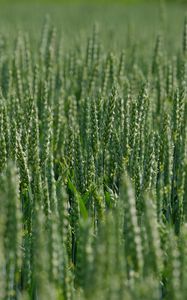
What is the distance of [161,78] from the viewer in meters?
3.10

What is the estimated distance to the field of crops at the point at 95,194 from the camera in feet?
4.06

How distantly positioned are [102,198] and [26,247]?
1.04 ft

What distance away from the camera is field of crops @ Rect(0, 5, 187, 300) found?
124cm

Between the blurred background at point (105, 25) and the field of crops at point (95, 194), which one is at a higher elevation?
the blurred background at point (105, 25)

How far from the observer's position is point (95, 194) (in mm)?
1797

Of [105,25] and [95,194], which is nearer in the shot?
[95,194]

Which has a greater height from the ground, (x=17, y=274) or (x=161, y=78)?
(x=161, y=78)

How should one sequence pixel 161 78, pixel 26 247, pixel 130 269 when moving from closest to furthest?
pixel 130 269
pixel 26 247
pixel 161 78

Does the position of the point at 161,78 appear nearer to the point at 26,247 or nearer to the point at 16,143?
the point at 16,143

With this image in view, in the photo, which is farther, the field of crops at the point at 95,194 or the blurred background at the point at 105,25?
the blurred background at the point at 105,25

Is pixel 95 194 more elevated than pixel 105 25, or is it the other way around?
pixel 105 25

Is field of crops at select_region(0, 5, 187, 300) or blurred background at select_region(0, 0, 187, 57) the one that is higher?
blurred background at select_region(0, 0, 187, 57)

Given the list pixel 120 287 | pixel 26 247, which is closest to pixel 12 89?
pixel 26 247

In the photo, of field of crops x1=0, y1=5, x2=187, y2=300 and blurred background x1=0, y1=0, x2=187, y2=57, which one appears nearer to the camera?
field of crops x1=0, y1=5, x2=187, y2=300
